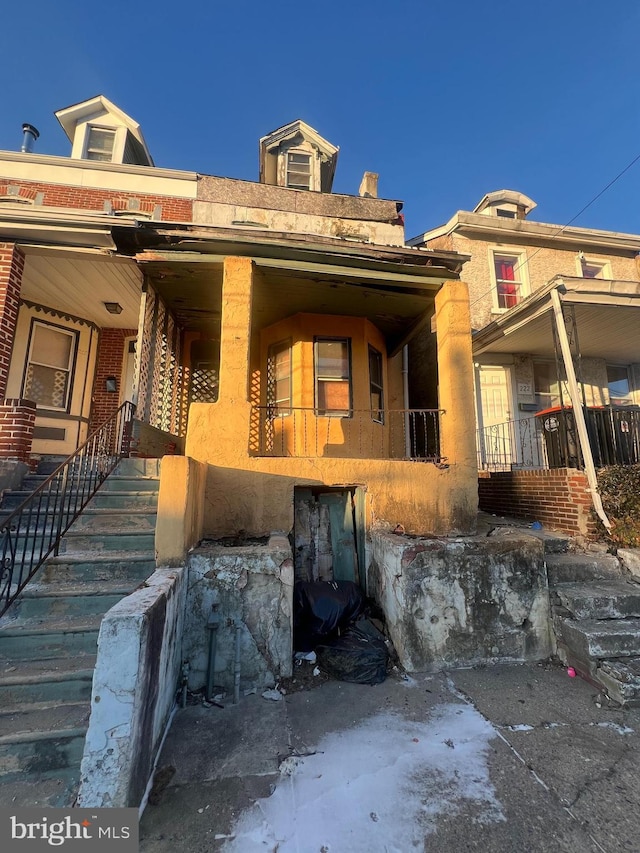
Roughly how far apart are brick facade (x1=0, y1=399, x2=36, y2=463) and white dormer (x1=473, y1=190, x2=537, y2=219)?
12384 millimetres

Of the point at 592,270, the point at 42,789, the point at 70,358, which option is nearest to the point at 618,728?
the point at 42,789

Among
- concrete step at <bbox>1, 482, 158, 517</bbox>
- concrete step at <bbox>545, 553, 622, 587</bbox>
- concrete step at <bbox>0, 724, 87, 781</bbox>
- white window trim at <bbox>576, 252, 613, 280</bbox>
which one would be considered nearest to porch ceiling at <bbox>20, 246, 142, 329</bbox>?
concrete step at <bbox>1, 482, 158, 517</bbox>

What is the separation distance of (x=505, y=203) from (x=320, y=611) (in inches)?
500

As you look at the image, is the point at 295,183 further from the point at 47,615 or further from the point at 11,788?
the point at 11,788

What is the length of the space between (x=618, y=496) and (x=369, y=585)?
3.27 meters

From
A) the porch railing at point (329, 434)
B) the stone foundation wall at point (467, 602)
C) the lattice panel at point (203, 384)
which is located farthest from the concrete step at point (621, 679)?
the lattice panel at point (203, 384)

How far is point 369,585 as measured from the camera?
4.39 meters

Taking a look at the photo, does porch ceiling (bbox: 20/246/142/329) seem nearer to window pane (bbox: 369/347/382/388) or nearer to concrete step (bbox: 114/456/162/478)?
concrete step (bbox: 114/456/162/478)

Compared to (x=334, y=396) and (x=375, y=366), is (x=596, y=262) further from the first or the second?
(x=334, y=396)

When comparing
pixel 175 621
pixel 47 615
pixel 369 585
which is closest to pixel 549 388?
pixel 369 585

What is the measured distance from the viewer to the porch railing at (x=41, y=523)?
306 centimetres

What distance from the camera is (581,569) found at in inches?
163

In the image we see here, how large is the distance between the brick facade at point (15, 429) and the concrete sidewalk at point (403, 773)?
3.74m

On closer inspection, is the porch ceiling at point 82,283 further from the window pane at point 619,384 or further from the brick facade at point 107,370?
the window pane at point 619,384
